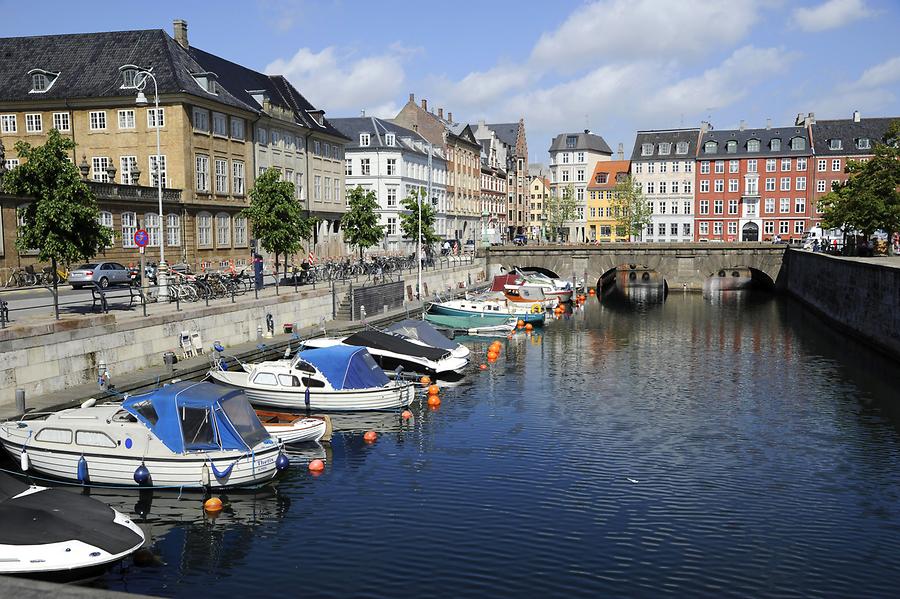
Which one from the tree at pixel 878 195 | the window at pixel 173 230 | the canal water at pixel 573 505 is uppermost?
the tree at pixel 878 195

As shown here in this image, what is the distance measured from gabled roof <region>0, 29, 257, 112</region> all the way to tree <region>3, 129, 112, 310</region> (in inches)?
1169

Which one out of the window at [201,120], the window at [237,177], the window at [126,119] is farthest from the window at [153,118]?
the window at [237,177]

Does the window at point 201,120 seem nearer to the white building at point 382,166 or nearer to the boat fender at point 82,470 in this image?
the white building at point 382,166

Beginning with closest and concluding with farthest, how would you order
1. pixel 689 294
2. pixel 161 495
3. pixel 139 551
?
pixel 139 551, pixel 161 495, pixel 689 294

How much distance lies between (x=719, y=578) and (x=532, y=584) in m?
4.13

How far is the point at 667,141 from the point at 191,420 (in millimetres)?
117554

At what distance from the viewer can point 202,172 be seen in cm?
6209

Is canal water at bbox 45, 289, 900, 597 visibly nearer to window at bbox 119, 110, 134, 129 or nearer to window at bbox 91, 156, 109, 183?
window at bbox 119, 110, 134, 129

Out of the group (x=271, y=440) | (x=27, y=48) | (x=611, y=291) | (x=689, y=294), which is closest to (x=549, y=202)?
(x=611, y=291)

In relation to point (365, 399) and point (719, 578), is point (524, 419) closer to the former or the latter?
point (365, 399)

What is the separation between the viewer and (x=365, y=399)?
3209 cm

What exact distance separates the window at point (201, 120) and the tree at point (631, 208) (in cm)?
7499

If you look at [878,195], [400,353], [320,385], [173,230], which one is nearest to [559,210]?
[878,195]

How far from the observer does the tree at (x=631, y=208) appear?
403ft
